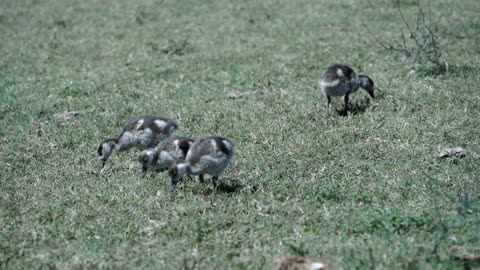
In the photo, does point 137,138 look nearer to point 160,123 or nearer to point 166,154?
point 160,123

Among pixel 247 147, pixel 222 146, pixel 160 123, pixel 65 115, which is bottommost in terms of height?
pixel 65 115

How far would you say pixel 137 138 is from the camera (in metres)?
9.48

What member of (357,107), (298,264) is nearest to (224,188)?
(298,264)

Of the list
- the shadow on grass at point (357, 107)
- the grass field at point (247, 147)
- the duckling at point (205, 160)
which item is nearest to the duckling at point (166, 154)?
the grass field at point (247, 147)

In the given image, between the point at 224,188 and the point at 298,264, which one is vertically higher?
the point at 298,264

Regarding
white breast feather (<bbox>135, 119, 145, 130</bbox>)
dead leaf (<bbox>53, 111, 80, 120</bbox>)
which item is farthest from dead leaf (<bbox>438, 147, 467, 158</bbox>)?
dead leaf (<bbox>53, 111, 80, 120</bbox>)

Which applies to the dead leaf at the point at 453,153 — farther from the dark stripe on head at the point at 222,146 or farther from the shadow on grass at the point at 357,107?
the dark stripe on head at the point at 222,146

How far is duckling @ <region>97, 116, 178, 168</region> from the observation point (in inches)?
372

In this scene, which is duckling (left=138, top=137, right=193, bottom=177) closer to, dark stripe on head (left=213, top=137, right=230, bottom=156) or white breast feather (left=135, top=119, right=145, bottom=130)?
dark stripe on head (left=213, top=137, right=230, bottom=156)

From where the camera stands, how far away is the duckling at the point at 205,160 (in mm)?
8031

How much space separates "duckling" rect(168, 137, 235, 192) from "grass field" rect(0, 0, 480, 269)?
0.83 feet

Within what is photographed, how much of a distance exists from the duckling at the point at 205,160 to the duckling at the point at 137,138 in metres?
1.42

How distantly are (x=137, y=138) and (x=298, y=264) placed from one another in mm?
4100

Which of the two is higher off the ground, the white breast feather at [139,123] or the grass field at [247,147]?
the white breast feather at [139,123]
